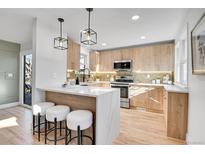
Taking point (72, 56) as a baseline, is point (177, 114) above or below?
below

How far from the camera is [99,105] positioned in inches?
74.0

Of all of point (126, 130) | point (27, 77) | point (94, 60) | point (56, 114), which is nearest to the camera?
point (56, 114)

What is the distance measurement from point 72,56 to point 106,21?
1.81 meters

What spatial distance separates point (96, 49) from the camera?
5.63 metres

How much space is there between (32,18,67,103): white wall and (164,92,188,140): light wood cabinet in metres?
2.74

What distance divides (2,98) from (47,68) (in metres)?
2.66

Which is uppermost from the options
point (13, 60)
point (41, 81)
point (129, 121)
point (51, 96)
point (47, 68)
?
point (13, 60)

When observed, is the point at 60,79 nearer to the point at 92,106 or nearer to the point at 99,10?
the point at 92,106

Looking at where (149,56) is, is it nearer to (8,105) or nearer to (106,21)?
(106,21)

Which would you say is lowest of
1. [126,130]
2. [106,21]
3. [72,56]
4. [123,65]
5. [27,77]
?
[126,130]

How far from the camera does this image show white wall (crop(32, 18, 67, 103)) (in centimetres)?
268

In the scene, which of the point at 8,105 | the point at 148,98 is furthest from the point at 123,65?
the point at 8,105

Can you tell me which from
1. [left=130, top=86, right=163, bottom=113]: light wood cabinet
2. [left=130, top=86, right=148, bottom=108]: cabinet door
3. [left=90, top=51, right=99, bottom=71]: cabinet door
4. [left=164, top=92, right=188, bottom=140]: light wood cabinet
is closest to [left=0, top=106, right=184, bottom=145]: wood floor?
[left=164, top=92, right=188, bottom=140]: light wood cabinet

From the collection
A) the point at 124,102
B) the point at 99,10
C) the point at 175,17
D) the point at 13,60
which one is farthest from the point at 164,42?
the point at 13,60
